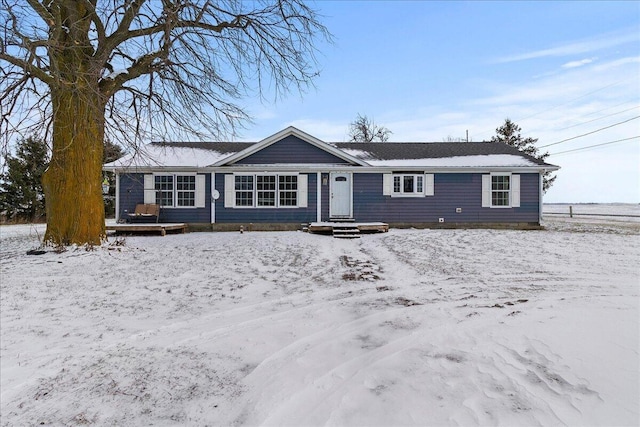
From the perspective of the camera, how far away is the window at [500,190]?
15.8m

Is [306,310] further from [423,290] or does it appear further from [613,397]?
[613,397]

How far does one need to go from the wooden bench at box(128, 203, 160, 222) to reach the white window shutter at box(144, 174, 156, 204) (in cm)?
40

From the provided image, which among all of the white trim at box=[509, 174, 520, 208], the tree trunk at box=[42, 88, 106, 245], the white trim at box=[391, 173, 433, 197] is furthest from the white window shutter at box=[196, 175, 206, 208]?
the white trim at box=[509, 174, 520, 208]

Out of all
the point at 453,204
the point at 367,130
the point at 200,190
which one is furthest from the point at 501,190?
the point at 367,130

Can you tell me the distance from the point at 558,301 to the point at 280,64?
8860mm

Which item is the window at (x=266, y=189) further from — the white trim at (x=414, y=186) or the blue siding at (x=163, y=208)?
the white trim at (x=414, y=186)

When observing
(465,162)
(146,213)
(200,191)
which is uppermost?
(465,162)

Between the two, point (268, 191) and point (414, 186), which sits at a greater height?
point (414, 186)

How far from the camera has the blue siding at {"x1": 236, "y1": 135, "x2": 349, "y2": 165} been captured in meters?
15.2

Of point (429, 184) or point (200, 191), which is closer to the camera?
point (200, 191)

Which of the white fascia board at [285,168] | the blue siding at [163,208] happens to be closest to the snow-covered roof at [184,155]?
the blue siding at [163,208]

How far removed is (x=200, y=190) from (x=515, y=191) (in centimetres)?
1477

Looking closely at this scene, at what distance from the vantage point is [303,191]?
50.1ft

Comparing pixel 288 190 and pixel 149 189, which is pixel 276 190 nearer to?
pixel 288 190
